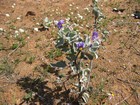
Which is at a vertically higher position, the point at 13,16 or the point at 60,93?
the point at 13,16

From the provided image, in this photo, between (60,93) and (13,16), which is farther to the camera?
(13,16)

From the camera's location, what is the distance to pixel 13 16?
286 inches

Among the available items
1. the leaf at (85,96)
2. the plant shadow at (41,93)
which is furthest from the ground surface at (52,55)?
the leaf at (85,96)

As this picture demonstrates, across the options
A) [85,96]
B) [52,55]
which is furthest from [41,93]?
[52,55]

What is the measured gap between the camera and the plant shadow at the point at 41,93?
4.96 meters

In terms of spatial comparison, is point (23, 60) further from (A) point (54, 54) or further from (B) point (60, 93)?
(B) point (60, 93)

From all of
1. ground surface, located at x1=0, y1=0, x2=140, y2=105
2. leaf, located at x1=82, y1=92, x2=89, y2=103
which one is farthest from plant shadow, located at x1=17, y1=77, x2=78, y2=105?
leaf, located at x1=82, y1=92, x2=89, y2=103

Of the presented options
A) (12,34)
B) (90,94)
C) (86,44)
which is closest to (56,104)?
(90,94)

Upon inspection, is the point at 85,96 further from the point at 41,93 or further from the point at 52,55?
the point at 52,55

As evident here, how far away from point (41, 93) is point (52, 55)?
1.08 meters

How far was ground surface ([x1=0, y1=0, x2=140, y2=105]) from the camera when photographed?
5.09m

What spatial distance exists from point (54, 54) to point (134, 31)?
2117 mm

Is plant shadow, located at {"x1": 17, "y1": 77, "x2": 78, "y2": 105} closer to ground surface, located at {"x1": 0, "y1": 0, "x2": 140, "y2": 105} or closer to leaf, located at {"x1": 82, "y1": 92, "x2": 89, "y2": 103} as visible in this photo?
ground surface, located at {"x1": 0, "y1": 0, "x2": 140, "y2": 105}

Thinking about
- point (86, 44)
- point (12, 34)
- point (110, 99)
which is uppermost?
point (86, 44)
